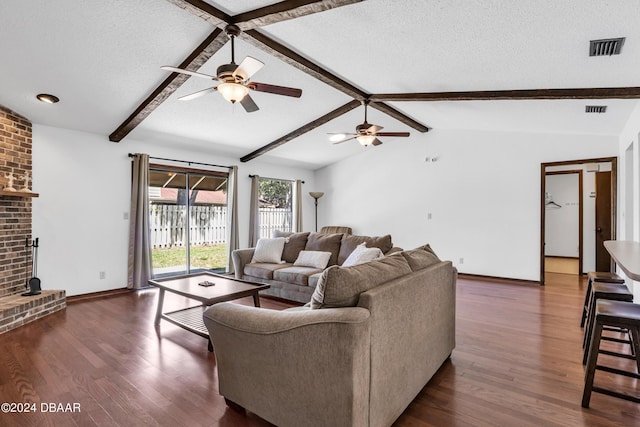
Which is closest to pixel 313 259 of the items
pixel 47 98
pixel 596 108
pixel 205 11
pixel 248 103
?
pixel 248 103

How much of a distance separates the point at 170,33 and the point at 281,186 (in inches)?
207

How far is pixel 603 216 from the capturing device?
6047 mm

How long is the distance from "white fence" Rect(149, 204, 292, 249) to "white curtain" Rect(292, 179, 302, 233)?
72.0 inches

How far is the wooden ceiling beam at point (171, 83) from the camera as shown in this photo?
3.16 meters

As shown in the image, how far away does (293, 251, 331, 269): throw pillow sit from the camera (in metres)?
4.68

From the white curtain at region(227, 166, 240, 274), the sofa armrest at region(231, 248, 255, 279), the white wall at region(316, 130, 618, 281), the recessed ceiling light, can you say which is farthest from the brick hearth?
the white wall at region(316, 130, 618, 281)

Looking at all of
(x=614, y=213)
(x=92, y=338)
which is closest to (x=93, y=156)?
(x=92, y=338)

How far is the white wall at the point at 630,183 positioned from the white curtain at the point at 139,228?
6354 millimetres

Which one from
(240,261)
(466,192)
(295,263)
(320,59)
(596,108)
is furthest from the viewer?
(466,192)

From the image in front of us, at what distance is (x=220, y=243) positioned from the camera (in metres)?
6.84

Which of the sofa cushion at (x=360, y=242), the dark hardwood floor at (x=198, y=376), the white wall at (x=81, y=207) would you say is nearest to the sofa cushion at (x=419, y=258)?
the dark hardwood floor at (x=198, y=376)

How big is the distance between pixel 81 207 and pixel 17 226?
30.2 inches

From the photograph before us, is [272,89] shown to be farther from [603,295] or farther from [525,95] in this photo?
[603,295]

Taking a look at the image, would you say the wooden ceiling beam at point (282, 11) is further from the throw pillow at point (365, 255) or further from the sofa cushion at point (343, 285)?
the throw pillow at point (365, 255)
